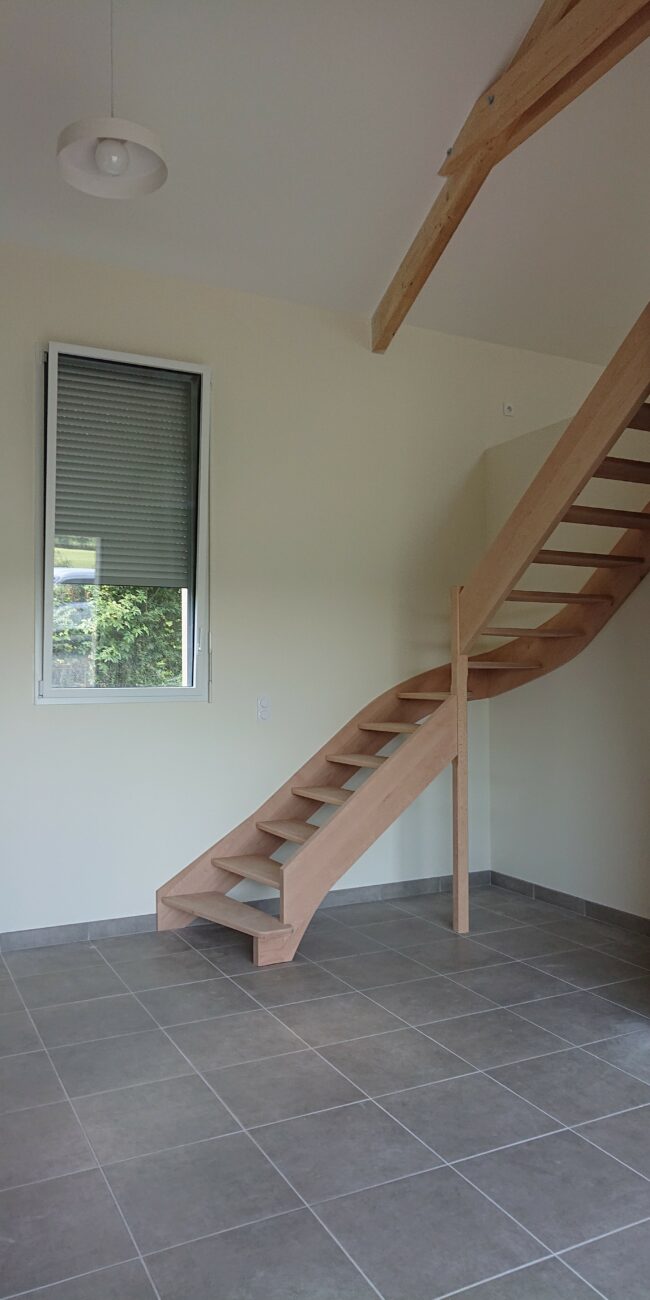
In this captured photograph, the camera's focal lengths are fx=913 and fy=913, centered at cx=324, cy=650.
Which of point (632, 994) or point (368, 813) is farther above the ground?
point (368, 813)

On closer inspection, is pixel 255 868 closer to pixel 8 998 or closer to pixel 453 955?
pixel 453 955

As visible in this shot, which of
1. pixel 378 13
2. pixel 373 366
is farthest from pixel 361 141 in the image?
pixel 373 366

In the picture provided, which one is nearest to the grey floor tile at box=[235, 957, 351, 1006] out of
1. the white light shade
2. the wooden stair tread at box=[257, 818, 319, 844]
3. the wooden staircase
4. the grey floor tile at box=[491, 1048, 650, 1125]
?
the wooden staircase

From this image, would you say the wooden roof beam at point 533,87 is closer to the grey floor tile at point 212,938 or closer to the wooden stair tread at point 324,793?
the wooden stair tread at point 324,793

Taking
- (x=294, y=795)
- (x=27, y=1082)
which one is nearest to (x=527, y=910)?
(x=294, y=795)

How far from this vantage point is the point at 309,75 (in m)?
3.78

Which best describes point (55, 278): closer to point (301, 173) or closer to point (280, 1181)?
point (301, 173)

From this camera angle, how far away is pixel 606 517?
4.09 metres

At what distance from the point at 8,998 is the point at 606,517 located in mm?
3252

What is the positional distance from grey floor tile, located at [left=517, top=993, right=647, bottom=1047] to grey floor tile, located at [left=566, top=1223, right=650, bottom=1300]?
3.58 feet

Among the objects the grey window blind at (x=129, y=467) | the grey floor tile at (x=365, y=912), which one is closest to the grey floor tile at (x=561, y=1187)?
the grey floor tile at (x=365, y=912)

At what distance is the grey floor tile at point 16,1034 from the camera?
3203 millimetres

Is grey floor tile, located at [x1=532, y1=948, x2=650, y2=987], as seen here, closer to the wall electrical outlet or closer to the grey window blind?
the wall electrical outlet

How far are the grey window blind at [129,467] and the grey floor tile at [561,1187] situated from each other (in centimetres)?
307
